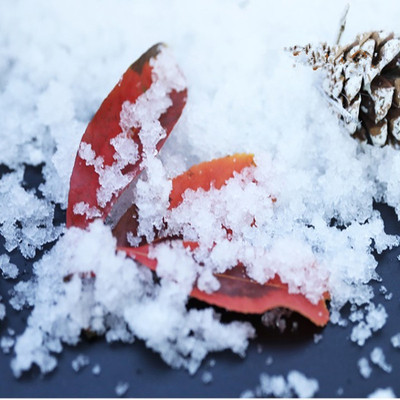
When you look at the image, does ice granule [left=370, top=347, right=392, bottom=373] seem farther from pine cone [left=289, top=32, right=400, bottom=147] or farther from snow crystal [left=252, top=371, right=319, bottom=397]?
pine cone [left=289, top=32, right=400, bottom=147]

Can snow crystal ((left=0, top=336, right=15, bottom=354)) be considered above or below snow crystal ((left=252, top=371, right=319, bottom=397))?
above

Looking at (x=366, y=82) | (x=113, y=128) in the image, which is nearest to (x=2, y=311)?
(x=113, y=128)

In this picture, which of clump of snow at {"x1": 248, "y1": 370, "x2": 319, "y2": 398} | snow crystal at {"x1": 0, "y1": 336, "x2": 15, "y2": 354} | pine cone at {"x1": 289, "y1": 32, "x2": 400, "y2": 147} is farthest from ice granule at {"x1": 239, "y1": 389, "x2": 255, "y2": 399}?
pine cone at {"x1": 289, "y1": 32, "x2": 400, "y2": 147}

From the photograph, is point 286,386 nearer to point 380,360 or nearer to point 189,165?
point 380,360

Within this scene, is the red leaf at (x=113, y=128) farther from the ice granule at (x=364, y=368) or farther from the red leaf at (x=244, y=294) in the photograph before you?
the ice granule at (x=364, y=368)

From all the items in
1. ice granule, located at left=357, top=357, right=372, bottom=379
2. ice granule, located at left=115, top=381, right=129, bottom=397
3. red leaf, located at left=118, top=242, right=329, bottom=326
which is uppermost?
red leaf, located at left=118, top=242, right=329, bottom=326

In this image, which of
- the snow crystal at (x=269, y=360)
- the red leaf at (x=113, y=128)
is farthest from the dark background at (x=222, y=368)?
the red leaf at (x=113, y=128)
